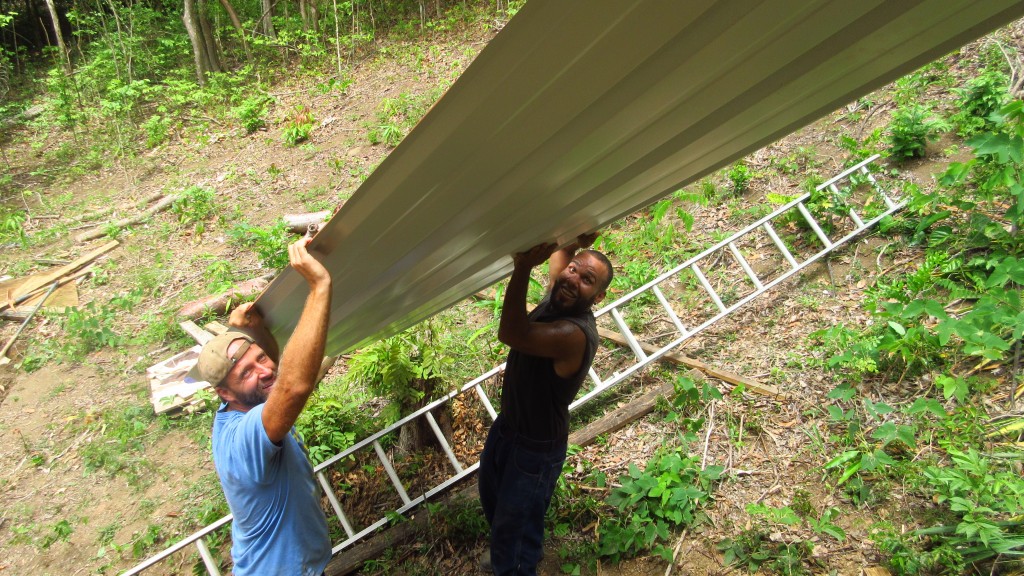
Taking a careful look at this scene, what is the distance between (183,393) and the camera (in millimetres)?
5555

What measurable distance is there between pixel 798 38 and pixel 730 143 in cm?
80

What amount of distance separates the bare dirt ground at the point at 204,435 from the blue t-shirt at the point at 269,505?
5.29 feet

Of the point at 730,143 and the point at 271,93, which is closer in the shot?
the point at 730,143

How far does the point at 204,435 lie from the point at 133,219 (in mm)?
5093

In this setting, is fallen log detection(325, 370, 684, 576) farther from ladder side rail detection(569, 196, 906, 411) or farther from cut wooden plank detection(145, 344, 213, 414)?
cut wooden plank detection(145, 344, 213, 414)

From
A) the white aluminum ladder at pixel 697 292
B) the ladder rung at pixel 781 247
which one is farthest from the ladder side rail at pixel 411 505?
the ladder rung at pixel 781 247

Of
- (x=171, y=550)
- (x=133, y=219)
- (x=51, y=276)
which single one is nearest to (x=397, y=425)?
(x=171, y=550)

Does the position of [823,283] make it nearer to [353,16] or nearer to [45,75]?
[353,16]

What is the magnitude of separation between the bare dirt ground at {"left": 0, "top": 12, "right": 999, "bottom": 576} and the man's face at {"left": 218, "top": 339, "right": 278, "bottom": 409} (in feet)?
7.03

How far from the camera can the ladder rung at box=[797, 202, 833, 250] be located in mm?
5434

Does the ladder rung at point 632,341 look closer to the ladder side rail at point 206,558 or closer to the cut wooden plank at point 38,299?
the ladder side rail at point 206,558

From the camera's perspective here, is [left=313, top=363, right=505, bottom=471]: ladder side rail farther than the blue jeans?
Yes

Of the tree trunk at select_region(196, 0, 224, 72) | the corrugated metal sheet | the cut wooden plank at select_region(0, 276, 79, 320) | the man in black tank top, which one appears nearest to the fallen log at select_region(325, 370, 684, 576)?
the man in black tank top

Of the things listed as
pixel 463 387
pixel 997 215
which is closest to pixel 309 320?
pixel 463 387
